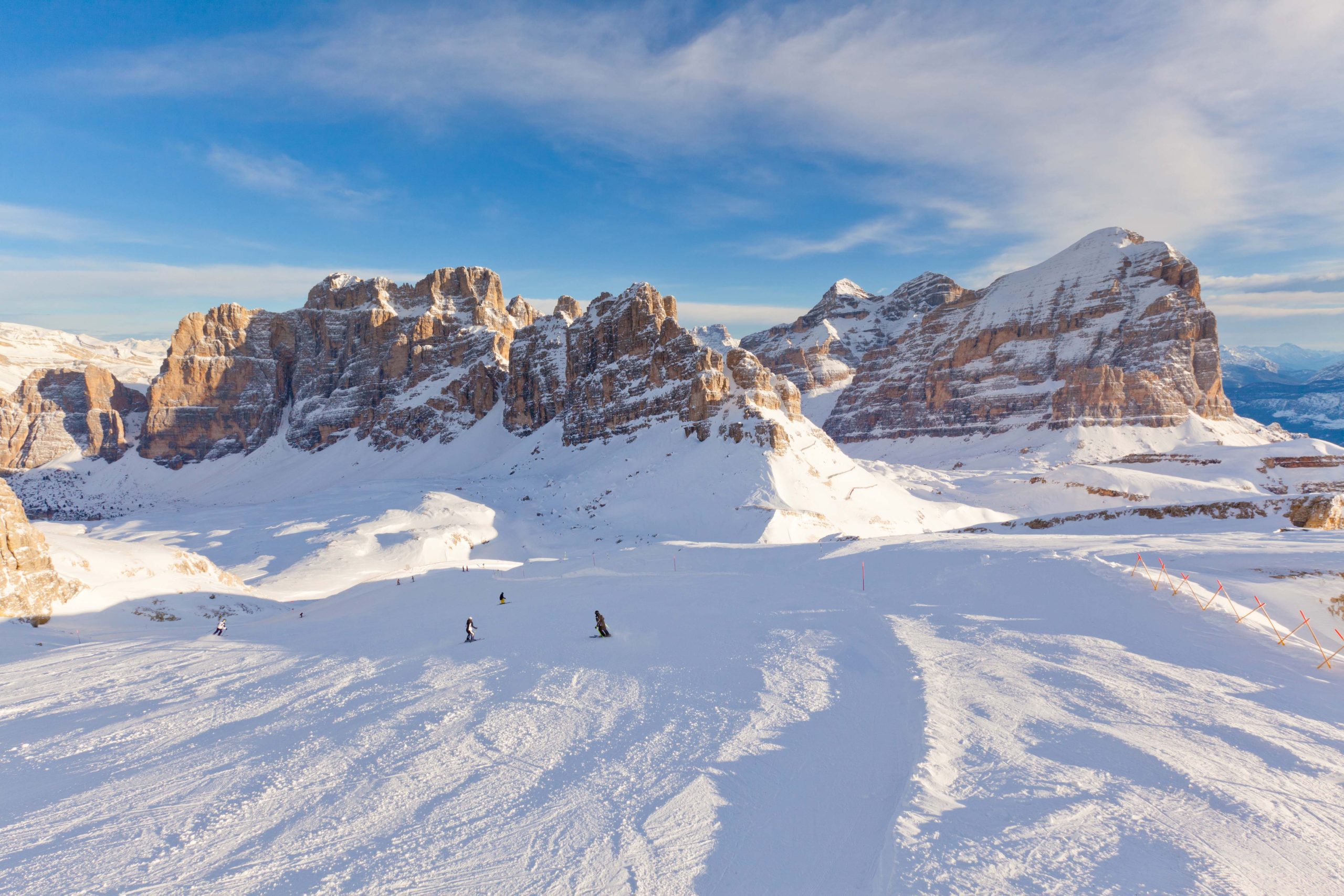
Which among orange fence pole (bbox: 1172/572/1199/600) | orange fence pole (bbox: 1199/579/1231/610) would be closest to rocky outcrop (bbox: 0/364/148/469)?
orange fence pole (bbox: 1172/572/1199/600)

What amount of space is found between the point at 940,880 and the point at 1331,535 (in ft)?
73.4

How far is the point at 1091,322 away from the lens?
110875 millimetres

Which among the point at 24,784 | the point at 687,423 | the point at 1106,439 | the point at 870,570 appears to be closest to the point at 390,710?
the point at 24,784

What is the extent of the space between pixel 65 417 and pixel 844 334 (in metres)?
192

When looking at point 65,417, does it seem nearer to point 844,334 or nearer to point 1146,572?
point 1146,572

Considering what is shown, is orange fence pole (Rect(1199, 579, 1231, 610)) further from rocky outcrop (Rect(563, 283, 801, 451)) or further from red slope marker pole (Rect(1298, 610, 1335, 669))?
rocky outcrop (Rect(563, 283, 801, 451))

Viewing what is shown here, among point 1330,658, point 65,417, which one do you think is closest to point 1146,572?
point 1330,658

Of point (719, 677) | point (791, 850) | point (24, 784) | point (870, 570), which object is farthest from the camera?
point (870, 570)

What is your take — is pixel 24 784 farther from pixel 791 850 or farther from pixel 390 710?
pixel 791 850

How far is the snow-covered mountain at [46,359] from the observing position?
14350 centimetres

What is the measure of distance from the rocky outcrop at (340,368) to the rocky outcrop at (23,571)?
7451 cm

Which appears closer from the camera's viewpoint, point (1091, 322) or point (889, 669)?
point (889, 669)

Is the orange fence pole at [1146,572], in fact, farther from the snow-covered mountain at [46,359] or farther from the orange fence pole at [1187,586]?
the snow-covered mountain at [46,359]

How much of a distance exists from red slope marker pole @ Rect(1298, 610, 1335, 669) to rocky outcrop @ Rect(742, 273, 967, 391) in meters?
153
